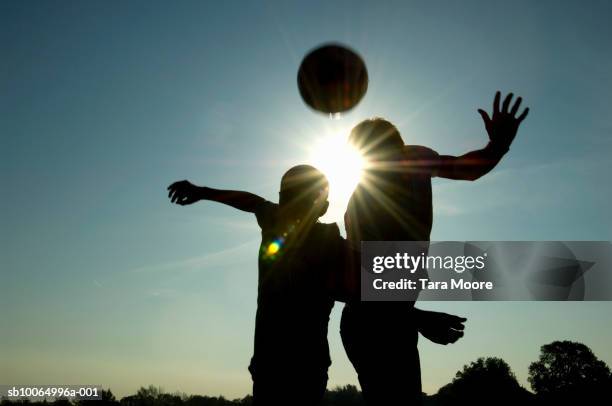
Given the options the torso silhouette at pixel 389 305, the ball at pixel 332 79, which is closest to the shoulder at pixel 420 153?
the torso silhouette at pixel 389 305

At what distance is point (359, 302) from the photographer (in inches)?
168

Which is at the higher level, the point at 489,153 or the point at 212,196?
the point at 489,153

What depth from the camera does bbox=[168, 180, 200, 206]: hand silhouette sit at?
4.53 metres

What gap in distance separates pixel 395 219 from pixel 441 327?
3.51 feet

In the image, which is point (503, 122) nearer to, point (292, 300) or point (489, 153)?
point (489, 153)

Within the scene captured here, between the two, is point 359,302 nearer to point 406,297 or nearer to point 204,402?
point 406,297

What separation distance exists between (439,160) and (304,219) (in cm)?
148

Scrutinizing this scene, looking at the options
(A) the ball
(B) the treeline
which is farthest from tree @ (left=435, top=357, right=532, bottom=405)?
(A) the ball

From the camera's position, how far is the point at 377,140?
4.60 m

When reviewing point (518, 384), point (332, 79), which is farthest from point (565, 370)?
point (332, 79)

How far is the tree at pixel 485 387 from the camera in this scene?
232 ft

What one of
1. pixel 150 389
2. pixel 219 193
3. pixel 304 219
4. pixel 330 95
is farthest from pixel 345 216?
pixel 150 389

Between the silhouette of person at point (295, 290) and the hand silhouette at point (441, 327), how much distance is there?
0.84 metres

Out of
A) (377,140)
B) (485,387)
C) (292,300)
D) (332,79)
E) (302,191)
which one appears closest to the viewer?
(292,300)
